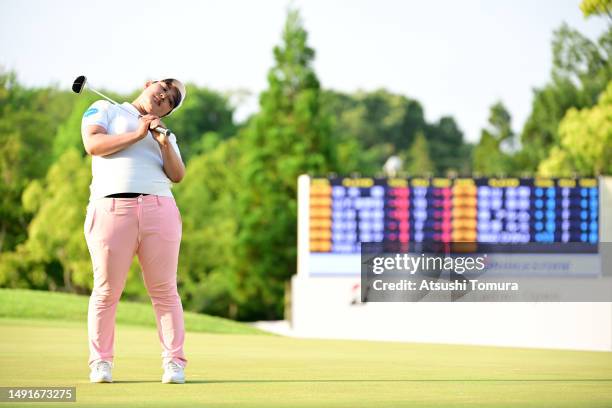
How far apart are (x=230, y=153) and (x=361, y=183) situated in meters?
32.2

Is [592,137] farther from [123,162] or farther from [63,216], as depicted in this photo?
[123,162]

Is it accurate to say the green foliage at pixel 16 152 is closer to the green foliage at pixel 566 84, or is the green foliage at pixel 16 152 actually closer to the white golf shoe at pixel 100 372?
the green foliage at pixel 566 84

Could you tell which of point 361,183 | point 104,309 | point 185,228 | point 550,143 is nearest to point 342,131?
point 550,143

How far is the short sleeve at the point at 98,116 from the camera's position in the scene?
21.4 ft

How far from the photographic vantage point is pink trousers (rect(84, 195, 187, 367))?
21.4ft

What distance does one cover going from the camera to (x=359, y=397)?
593cm

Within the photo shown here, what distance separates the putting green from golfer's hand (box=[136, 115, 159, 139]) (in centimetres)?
113

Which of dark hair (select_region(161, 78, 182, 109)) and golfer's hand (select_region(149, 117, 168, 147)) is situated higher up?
dark hair (select_region(161, 78, 182, 109))

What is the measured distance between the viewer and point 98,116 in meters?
6.54

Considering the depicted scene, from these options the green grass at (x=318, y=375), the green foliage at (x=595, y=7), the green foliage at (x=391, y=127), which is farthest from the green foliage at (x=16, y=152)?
the green grass at (x=318, y=375)

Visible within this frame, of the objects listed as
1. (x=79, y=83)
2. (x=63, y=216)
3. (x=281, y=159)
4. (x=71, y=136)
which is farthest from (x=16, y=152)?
(x=79, y=83)

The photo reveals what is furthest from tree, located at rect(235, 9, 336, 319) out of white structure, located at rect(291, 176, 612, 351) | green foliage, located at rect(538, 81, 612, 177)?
white structure, located at rect(291, 176, 612, 351)

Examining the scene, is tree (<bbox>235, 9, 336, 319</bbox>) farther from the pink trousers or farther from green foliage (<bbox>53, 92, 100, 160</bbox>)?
the pink trousers

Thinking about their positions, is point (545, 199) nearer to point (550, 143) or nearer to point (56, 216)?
point (56, 216)
